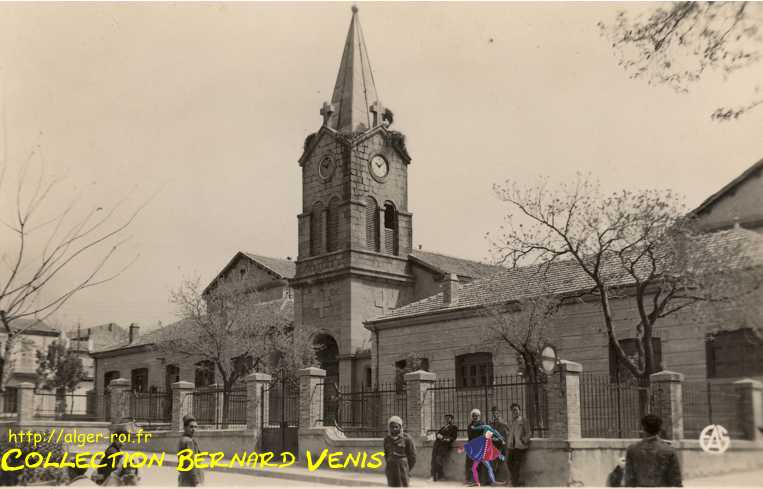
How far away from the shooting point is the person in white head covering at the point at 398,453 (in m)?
12.8

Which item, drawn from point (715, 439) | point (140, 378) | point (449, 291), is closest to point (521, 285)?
point (449, 291)

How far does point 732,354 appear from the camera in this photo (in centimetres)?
1898

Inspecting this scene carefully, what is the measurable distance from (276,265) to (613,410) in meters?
26.4

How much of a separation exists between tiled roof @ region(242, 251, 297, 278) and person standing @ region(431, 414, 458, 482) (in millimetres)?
25358

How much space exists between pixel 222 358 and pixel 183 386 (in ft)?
22.9

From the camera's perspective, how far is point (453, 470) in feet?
56.3

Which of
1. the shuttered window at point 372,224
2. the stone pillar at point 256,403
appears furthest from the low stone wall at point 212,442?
the shuttered window at point 372,224

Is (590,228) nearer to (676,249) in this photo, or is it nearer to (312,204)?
(676,249)

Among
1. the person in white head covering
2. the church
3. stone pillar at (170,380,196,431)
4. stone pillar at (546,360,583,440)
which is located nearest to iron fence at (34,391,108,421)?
the church

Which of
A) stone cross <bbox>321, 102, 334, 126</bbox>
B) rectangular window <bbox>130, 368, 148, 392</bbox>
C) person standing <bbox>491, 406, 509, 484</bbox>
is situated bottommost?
person standing <bbox>491, 406, 509, 484</bbox>

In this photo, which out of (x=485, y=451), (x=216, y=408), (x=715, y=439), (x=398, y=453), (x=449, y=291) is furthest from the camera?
(x=449, y=291)

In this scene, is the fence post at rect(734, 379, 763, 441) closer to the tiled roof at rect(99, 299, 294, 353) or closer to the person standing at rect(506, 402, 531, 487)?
the person standing at rect(506, 402, 531, 487)

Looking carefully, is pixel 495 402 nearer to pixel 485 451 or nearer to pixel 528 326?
pixel 528 326

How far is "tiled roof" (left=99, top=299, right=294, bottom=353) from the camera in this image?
37.2 metres
